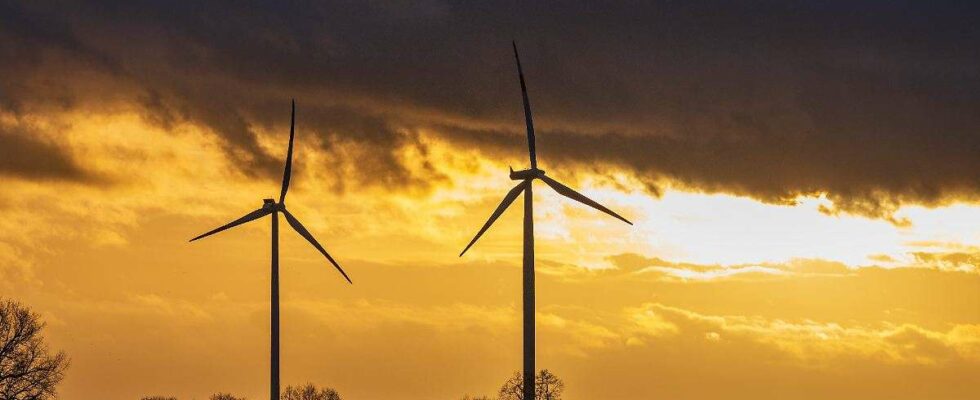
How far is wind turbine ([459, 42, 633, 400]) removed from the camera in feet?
323

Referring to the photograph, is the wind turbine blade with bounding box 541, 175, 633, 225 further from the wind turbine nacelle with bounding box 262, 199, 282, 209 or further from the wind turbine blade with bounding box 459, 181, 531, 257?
the wind turbine nacelle with bounding box 262, 199, 282, 209

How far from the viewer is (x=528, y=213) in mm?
103250

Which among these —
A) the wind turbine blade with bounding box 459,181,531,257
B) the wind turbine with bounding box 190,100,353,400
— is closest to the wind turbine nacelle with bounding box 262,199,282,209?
the wind turbine with bounding box 190,100,353,400

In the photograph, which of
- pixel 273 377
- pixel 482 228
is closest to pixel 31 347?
pixel 273 377

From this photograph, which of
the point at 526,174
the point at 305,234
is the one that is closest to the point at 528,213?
the point at 526,174

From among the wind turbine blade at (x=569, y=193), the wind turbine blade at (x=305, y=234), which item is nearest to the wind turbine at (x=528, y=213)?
the wind turbine blade at (x=569, y=193)

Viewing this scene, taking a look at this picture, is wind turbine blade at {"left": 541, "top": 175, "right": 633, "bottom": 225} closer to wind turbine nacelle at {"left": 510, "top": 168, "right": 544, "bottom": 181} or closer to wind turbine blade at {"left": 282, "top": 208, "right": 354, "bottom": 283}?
wind turbine nacelle at {"left": 510, "top": 168, "right": 544, "bottom": 181}

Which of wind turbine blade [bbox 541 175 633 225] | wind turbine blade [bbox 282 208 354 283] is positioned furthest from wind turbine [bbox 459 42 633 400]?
wind turbine blade [bbox 282 208 354 283]

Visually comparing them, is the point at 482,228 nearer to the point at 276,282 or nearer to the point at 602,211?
the point at 602,211

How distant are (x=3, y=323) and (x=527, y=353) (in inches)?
2494

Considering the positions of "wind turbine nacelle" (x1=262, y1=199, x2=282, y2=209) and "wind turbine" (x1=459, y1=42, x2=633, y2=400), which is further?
"wind turbine nacelle" (x1=262, y1=199, x2=282, y2=209)

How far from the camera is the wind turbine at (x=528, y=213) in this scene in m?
98.6

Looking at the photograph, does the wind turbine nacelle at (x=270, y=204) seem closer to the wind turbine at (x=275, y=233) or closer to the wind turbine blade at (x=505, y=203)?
the wind turbine at (x=275, y=233)

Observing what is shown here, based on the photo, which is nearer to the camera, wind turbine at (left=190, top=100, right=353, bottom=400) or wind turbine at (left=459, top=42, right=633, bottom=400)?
wind turbine at (left=459, top=42, right=633, bottom=400)
